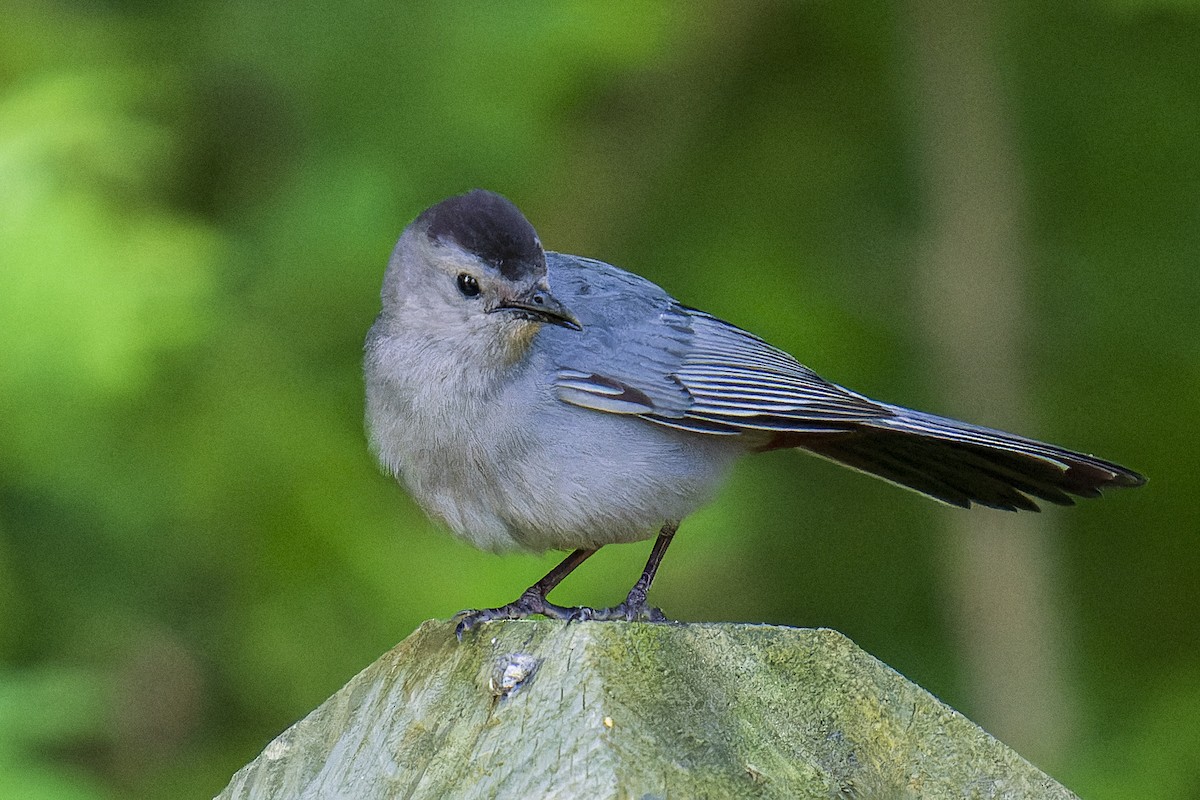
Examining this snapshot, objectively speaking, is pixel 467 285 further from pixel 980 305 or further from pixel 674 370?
pixel 980 305

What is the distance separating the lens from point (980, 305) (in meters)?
5.74

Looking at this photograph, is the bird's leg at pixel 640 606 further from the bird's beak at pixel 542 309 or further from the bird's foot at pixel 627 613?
the bird's beak at pixel 542 309

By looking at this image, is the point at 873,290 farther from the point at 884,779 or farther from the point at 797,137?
the point at 884,779

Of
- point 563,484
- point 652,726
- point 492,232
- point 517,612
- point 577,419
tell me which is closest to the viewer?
point 652,726

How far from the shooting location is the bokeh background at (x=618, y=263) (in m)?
4.41

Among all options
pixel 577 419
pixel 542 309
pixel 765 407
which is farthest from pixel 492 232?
pixel 765 407

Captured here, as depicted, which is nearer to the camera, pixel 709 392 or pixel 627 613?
pixel 627 613

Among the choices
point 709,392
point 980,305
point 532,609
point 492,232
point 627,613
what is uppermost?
point 492,232

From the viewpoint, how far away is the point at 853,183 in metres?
6.23

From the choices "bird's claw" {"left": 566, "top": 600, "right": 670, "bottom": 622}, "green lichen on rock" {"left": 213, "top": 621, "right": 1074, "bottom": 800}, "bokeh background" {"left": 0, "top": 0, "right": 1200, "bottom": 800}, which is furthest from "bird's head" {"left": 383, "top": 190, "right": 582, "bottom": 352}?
"green lichen on rock" {"left": 213, "top": 621, "right": 1074, "bottom": 800}

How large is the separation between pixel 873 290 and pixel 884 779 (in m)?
4.24

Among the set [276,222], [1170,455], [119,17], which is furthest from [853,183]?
[119,17]

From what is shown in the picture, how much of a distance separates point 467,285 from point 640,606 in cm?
102

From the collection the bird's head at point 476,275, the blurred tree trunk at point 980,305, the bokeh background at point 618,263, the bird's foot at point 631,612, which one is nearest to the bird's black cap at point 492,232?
the bird's head at point 476,275
